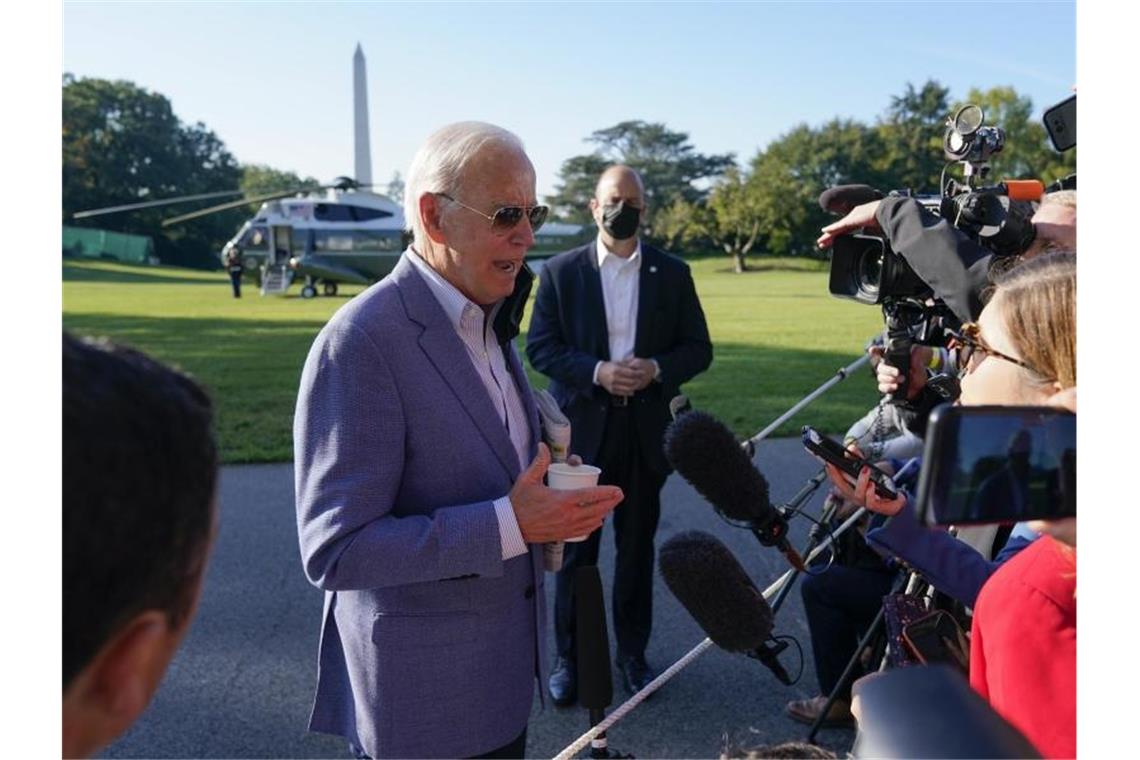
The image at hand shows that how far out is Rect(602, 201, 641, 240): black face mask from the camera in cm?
491

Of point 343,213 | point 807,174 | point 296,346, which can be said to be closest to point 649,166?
point 807,174

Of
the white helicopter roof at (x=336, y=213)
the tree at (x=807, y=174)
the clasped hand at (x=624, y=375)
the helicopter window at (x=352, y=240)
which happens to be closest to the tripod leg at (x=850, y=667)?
the clasped hand at (x=624, y=375)

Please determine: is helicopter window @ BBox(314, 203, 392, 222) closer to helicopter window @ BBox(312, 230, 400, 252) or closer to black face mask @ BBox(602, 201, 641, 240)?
helicopter window @ BBox(312, 230, 400, 252)

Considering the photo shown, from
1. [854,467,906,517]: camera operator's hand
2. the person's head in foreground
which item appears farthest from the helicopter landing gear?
the person's head in foreground

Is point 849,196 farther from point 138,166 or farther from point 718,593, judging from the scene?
point 138,166

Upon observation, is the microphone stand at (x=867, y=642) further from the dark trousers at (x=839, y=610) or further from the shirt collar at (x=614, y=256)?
the shirt collar at (x=614, y=256)

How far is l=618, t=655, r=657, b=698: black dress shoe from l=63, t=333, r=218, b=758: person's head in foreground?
377 centimetres

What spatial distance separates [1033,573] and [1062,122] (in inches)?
72.5

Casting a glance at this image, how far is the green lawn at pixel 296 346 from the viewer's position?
10586mm

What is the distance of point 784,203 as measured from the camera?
57.1 metres

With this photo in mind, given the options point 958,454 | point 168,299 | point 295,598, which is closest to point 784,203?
point 168,299

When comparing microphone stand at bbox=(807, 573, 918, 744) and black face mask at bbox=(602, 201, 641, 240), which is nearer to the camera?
microphone stand at bbox=(807, 573, 918, 744)

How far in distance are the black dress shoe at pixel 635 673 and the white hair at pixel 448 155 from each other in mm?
2765
